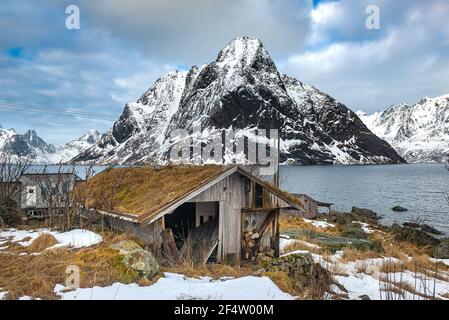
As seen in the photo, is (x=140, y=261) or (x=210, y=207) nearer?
(x=140, y=261)

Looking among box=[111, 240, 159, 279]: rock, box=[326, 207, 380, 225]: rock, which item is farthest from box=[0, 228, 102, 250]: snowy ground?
box=[326, 207, 380, 225]: rock

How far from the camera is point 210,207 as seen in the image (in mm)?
15445

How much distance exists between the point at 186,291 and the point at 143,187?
7.60m

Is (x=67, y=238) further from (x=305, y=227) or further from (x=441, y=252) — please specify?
(x=441, y=252)

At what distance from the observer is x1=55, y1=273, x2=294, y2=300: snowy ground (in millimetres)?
7545

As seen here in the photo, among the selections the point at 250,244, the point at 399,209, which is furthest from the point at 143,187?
the point at 399,209

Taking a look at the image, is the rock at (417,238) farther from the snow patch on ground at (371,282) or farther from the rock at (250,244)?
the rock at (250,244)

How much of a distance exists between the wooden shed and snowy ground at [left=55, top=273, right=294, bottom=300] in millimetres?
2913

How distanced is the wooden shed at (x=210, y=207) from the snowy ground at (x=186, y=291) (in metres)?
2.91

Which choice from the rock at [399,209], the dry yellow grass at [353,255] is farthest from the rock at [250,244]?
the rock at [399,209]

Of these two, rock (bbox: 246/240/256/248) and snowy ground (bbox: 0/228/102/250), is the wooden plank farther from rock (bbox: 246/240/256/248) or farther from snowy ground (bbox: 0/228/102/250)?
snowy ground (bbox: 0/228/102/250)

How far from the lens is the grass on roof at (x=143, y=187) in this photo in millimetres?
12477

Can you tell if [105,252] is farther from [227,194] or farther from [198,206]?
[198,206]

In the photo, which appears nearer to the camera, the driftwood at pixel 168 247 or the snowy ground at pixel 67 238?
the driftwood at pixel 168 247
